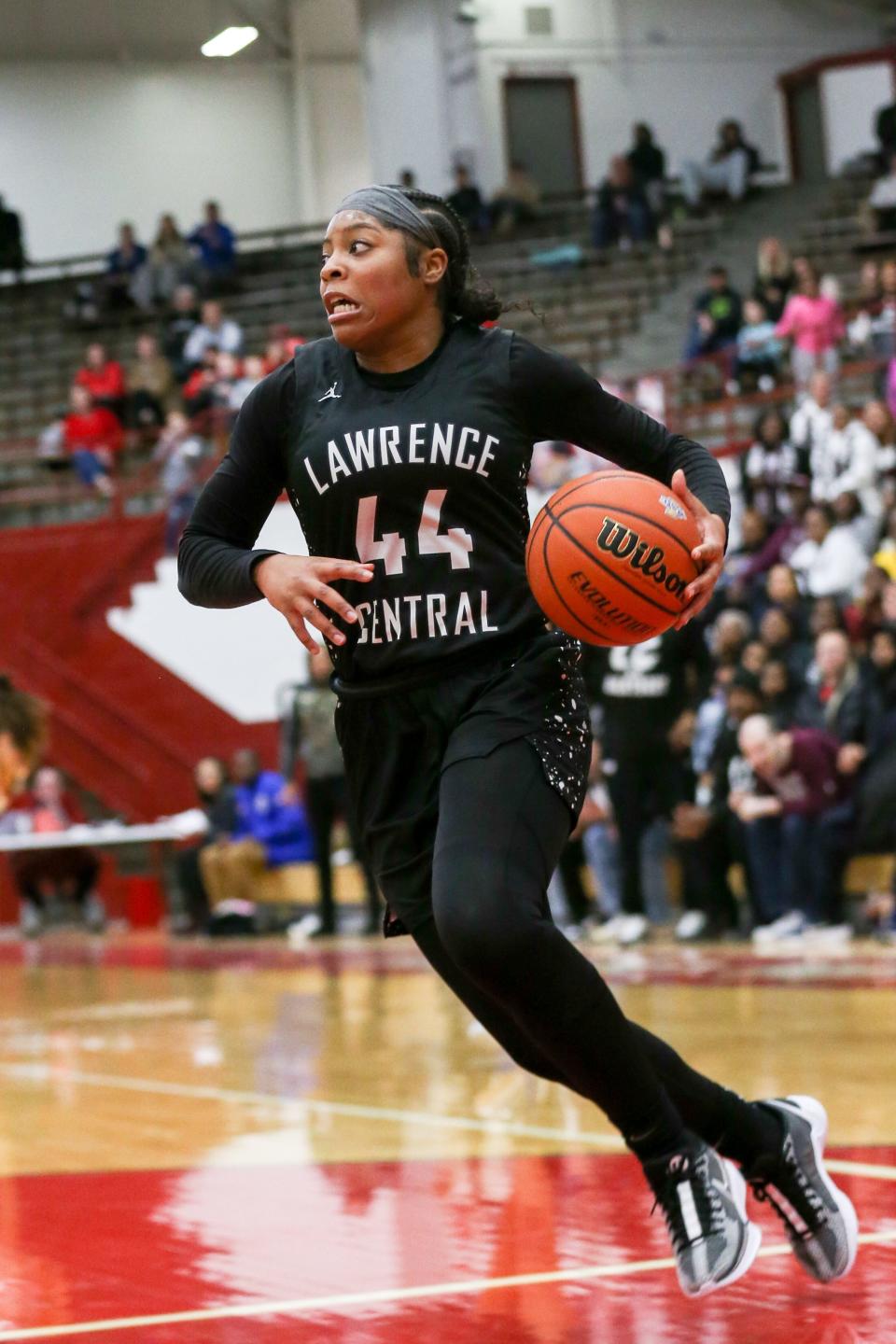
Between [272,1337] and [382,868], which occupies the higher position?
[382,868]

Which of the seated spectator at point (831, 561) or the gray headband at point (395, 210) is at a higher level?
the gray headband at point (395, 210)

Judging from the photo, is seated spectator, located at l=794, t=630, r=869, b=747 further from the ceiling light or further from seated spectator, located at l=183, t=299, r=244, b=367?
seated spectator, located at l=183, t=299, r=244, b=367

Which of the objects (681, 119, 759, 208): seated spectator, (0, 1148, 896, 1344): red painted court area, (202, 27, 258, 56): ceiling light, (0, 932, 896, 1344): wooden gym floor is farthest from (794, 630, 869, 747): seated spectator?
(681, 119, 759, 208): seated spectator

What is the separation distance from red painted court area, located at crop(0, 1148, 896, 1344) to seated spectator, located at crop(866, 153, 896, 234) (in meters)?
17.0

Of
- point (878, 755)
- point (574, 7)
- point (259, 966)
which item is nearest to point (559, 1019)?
point (878, 755)

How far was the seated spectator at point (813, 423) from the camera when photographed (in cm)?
1383

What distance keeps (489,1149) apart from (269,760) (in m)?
13.8

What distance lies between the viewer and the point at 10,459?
2306 cm

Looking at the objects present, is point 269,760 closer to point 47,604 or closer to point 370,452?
point 47,604

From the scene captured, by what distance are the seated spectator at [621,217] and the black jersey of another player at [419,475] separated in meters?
20.2

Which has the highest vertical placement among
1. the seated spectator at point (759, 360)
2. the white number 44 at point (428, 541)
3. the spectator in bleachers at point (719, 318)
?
the spectator in bleachers at point (719, 318)

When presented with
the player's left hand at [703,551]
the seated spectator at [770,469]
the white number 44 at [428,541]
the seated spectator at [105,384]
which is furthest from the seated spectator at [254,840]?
the player's left hand at [703,551]

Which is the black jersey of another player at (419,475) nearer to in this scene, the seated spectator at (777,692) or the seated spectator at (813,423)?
the seated spectator at (777,692)

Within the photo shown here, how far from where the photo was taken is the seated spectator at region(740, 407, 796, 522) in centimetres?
1396
